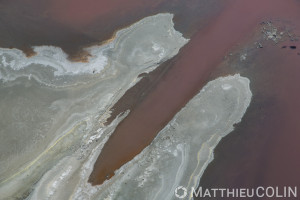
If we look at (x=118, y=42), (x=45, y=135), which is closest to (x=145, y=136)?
(x=45, y=135)

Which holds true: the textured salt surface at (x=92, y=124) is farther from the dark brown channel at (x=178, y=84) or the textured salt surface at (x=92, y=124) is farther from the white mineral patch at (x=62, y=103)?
the dark brown channel at (x=178, y=84)

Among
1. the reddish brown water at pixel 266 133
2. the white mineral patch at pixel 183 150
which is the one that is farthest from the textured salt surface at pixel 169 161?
the reddish brown water at pixel 266 133

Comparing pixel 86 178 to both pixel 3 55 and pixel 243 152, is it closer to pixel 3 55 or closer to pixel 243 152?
pixel 243 152

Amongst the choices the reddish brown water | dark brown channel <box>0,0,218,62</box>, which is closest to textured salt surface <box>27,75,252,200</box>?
the reddish brown water

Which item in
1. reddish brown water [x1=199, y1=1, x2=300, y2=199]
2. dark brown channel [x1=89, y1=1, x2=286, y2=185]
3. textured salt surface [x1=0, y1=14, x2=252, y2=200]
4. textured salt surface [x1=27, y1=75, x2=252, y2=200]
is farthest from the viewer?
dark brown channel [x1=89, y1=1, x2=286, y2=185]

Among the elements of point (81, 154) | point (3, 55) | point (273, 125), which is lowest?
point (273, 125)

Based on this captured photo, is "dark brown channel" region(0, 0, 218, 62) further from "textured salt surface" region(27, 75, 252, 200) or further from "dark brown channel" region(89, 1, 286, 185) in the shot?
"textured salt surface" region(27, 75, 252, 200)

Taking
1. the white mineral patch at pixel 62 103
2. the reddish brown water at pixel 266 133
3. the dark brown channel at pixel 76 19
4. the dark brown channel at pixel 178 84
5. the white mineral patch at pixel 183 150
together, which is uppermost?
the dark brown channel at pixel 76 19

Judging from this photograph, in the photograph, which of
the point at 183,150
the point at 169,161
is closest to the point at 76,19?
the point at 183,150
